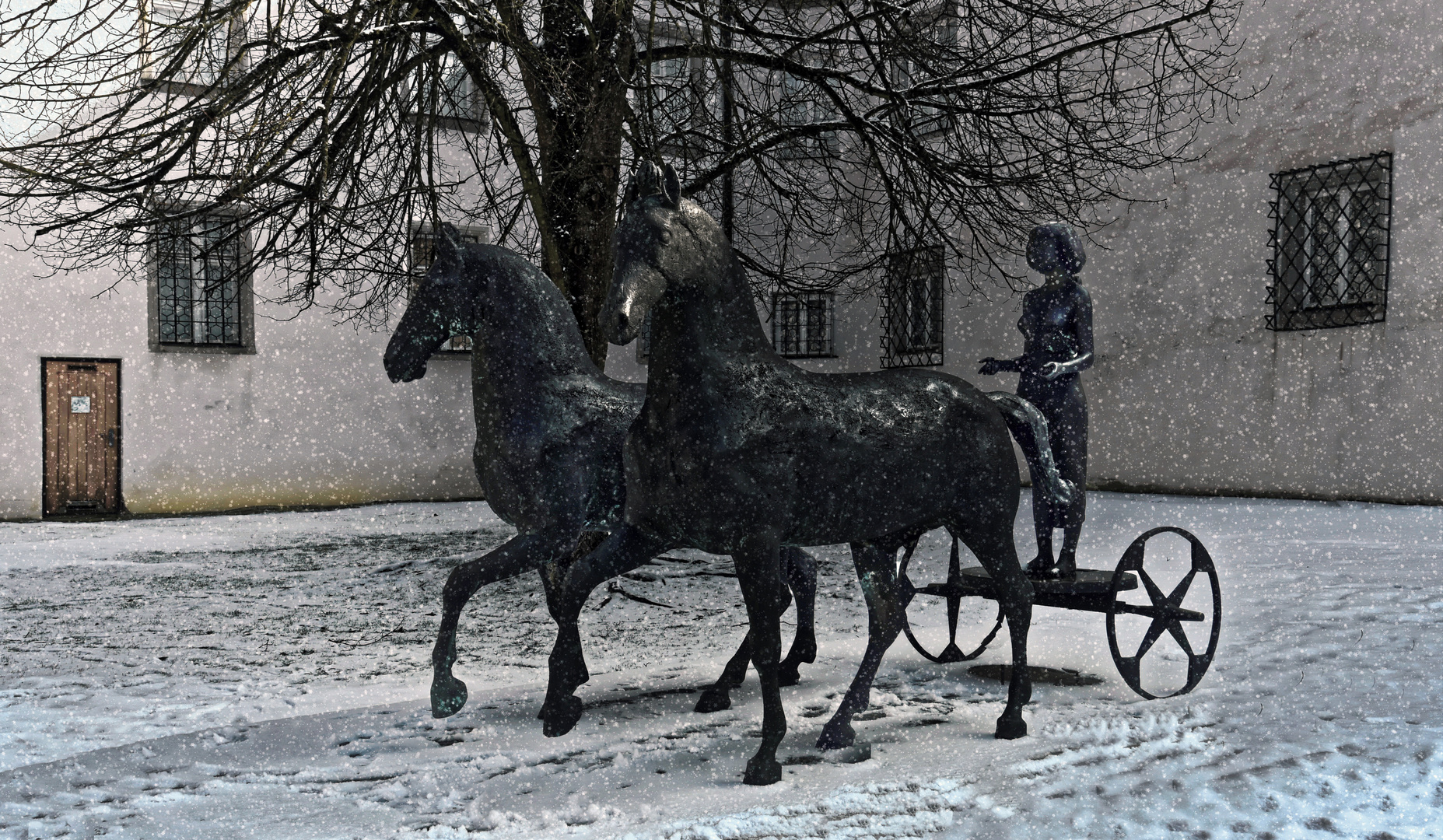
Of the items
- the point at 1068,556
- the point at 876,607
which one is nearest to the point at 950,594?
the point at 1068,556

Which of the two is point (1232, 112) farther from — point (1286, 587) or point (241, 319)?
point (241, 319)

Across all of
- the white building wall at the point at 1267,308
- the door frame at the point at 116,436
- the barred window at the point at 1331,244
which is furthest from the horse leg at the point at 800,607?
the door frame at the point at 116,436

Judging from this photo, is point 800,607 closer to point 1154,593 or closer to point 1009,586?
point 1009,586

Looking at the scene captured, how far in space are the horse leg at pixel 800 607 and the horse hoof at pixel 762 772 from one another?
1.48 m

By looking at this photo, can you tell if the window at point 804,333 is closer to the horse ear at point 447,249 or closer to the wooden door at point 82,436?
the wooden door at point 82,436

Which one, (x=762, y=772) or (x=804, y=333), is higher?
(x=804, y=333)

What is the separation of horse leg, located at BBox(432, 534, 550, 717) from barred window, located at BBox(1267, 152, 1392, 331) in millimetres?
9919

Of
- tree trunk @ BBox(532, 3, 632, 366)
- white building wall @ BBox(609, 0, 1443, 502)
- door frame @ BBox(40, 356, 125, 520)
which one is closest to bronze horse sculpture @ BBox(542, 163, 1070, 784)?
tree trunk @ BBox(532, 3, 632, 366)

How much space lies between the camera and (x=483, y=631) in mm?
6930

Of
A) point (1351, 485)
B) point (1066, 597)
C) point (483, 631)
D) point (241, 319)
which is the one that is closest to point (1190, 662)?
point (1066, 597)

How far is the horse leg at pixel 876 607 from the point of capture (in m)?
4.28

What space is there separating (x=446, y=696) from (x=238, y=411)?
11665 millimetres

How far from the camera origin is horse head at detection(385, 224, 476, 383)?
15.1 ft

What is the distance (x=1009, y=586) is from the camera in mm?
4445
